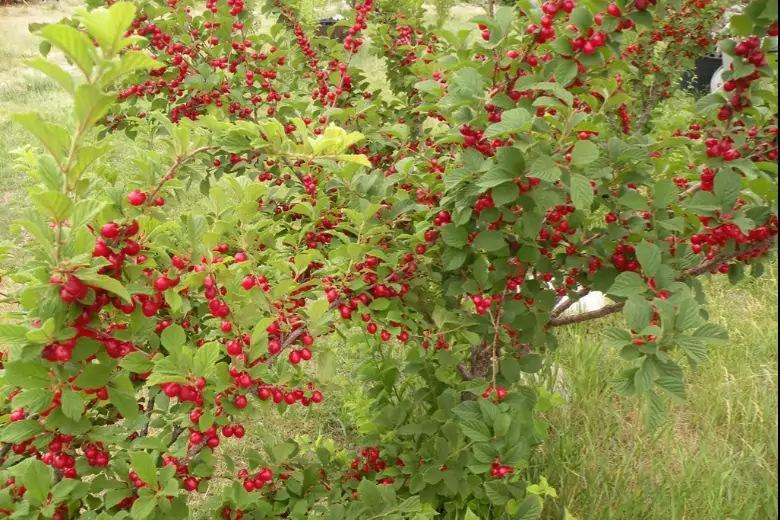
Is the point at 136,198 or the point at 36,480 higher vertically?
the point at 136,198

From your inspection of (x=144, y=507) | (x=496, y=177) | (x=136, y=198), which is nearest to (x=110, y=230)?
(x=136, y=198)

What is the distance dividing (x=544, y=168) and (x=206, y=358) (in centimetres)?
81

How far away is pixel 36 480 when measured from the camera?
128cm

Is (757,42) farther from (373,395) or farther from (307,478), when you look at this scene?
(373,395)

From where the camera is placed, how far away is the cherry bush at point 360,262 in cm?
114

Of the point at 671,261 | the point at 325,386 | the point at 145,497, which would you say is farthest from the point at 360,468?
the point at 671,261

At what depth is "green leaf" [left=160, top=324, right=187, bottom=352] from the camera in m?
1.23

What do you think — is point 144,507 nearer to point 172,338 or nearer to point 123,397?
point 123,397

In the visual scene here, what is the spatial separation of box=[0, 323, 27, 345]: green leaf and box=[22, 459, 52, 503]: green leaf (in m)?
0.31

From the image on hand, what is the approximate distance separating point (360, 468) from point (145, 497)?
3.50 ft

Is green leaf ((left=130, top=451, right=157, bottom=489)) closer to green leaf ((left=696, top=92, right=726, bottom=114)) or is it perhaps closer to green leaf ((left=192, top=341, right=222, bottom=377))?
green leaf ((left=192, top=341, right=222, bottom=377))

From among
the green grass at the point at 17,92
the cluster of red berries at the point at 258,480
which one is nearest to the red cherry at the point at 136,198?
the cluster of red berries at the point at 258,480

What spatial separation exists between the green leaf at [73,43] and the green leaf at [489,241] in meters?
0.97

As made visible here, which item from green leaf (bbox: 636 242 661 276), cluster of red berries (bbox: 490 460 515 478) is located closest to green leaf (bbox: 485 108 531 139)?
green leaf (bbox: 636 242 661 276)
